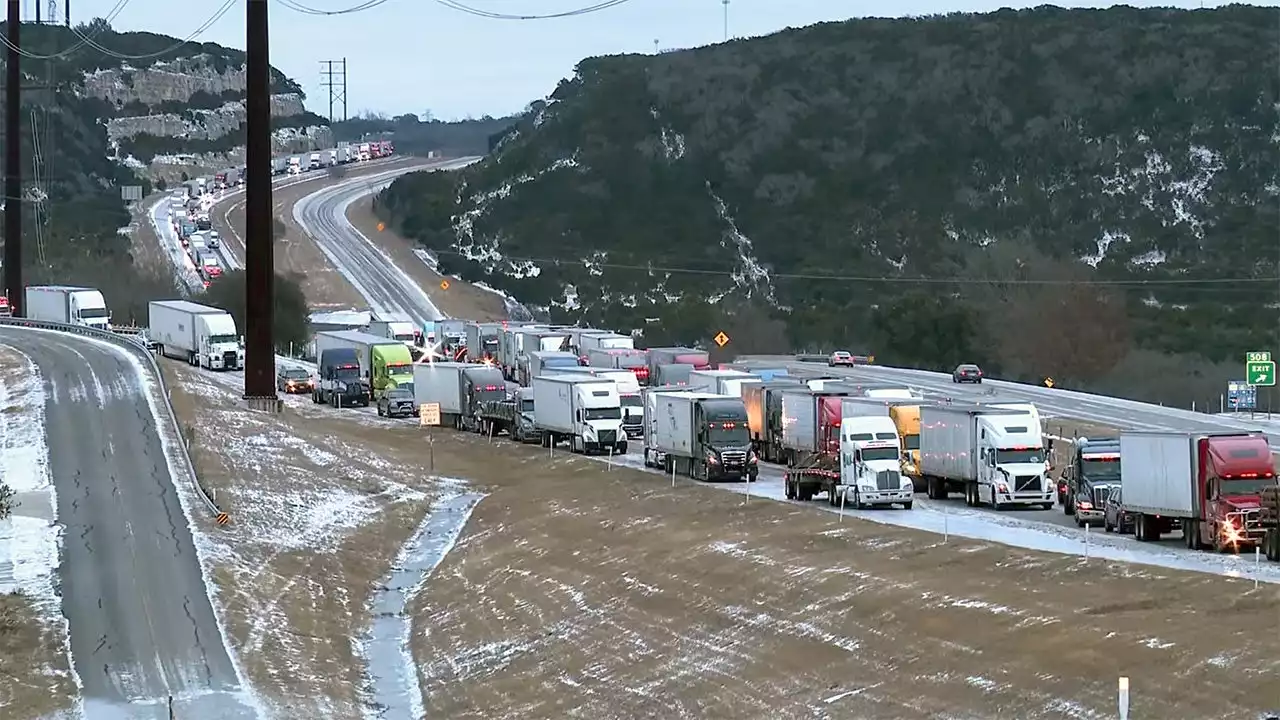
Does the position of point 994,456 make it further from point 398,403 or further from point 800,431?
point 398,403

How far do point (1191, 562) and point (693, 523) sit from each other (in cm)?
1675

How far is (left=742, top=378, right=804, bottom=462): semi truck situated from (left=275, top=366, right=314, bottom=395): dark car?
34246 millimetres

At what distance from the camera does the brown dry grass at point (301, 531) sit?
4150 centimetres

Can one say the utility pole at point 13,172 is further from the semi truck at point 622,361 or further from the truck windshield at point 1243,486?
the truck windshield at point 1243,486

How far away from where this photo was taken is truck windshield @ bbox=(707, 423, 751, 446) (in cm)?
6494

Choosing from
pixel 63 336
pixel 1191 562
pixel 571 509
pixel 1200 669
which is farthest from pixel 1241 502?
pixel 63 336

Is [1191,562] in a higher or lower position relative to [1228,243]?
lower

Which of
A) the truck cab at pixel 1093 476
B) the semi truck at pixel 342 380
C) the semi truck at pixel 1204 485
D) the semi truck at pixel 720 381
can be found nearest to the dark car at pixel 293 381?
the semi truck at pixel 342 380

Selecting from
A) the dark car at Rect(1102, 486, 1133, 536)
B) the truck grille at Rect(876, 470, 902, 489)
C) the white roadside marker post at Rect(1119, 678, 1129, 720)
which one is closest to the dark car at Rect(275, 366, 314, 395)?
the truck grille at Rect(876, 470, 902, 489)

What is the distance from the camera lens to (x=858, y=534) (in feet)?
160

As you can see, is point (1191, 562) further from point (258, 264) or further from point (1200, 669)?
point (258, 264)

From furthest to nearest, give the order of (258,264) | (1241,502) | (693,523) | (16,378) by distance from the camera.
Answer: (16,378) < (258,264) < (693,523) < (1241,502)

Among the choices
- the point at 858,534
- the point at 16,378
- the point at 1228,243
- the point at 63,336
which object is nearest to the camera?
the point at 858,534

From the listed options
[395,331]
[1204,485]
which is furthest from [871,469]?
[395,331]
